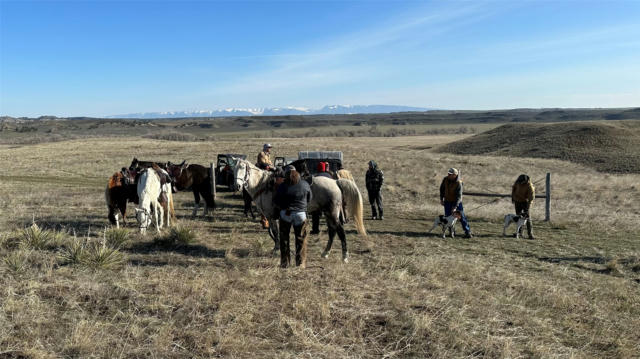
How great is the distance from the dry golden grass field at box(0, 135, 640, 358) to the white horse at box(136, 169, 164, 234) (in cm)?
46

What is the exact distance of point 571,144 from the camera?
1661 inches

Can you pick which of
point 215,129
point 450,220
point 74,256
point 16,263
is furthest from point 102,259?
point 215,129

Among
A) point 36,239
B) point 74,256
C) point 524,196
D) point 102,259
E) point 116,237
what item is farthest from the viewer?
point 524,196

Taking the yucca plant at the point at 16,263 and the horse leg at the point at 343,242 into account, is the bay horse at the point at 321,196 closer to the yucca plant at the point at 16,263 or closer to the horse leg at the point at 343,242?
the horse leg at the point at 343,242

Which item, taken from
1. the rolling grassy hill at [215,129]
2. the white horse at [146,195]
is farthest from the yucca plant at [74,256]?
the rolling grassy hill at [215,129]

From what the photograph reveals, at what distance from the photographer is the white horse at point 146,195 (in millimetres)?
10492

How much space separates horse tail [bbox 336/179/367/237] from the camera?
1002 centimetres

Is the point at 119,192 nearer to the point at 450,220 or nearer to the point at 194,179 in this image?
the point at 194,179

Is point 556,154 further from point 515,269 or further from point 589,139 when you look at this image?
point 515,269

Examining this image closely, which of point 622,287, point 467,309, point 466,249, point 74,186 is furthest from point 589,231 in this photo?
point 74,186

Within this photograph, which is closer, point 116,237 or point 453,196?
point 116,237

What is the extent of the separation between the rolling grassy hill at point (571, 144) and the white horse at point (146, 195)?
3336 centimetres

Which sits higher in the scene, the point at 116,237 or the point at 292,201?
A: the point at 292,201

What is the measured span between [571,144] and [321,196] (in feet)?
137
